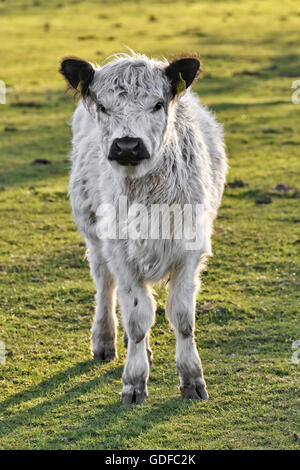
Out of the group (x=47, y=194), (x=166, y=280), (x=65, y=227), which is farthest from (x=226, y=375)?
(x=47, y=194)

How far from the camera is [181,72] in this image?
19.1 feet

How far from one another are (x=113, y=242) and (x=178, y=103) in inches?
51.9

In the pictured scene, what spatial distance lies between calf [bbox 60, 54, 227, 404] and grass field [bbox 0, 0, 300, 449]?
474 mm

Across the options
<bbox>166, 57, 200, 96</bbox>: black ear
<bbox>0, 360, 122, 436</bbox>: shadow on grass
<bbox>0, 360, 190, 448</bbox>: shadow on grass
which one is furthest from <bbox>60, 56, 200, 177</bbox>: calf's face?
<bbox>0, 360, 122, 436</bbox>: shadow on grass

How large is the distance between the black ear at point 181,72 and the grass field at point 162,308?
200 cm

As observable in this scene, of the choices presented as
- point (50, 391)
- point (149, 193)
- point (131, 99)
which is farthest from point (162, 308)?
point (131, 99)

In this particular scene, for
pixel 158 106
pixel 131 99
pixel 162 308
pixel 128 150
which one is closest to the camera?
pixel 128 150

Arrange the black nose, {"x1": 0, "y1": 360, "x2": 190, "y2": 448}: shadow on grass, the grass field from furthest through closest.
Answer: the grass field, {"x1": 0, "y1": 360, "x2": 190, "y2": 448}: shadow on grass, the black nose

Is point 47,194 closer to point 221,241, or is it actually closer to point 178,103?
point 221,241

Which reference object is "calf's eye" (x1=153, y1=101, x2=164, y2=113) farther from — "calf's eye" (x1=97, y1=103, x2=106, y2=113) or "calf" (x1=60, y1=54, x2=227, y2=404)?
"calf's eye" (x1=97, y1=103, x2=106, y2=113)

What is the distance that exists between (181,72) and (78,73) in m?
0.80

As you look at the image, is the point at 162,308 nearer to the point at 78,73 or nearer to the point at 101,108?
the point at 101,108

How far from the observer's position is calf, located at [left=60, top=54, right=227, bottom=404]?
5.62 metres

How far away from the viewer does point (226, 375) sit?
21.4ft
